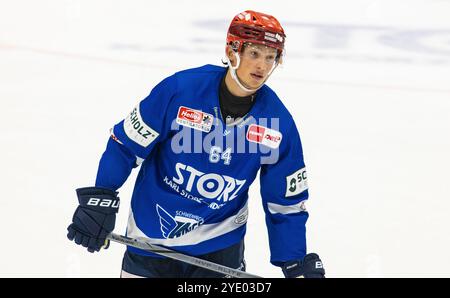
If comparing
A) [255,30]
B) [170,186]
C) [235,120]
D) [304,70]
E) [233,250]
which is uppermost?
[304,70]

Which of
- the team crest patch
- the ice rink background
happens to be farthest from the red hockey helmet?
the ice rink background

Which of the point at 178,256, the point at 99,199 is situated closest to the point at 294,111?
the point at 178,256

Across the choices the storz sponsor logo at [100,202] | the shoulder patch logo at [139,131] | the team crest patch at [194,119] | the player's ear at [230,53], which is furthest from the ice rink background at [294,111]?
the player's ear at [230,53]

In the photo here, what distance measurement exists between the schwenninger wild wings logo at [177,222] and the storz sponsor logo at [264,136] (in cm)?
34

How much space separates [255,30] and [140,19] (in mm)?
5993

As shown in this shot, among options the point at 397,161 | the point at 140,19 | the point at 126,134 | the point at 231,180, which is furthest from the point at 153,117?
the point at 140,19

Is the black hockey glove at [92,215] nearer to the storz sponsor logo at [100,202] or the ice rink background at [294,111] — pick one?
the storz sponsor logo at [100,202]

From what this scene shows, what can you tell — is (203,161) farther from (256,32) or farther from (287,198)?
(256,32)

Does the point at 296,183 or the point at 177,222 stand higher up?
the point at 296,183

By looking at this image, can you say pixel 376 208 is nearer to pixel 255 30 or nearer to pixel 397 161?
pixel 397 161

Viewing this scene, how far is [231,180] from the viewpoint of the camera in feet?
10.4

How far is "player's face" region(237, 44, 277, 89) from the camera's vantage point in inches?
121

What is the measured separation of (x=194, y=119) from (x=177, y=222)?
1.24 feet

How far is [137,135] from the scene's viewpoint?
10.3 ft
